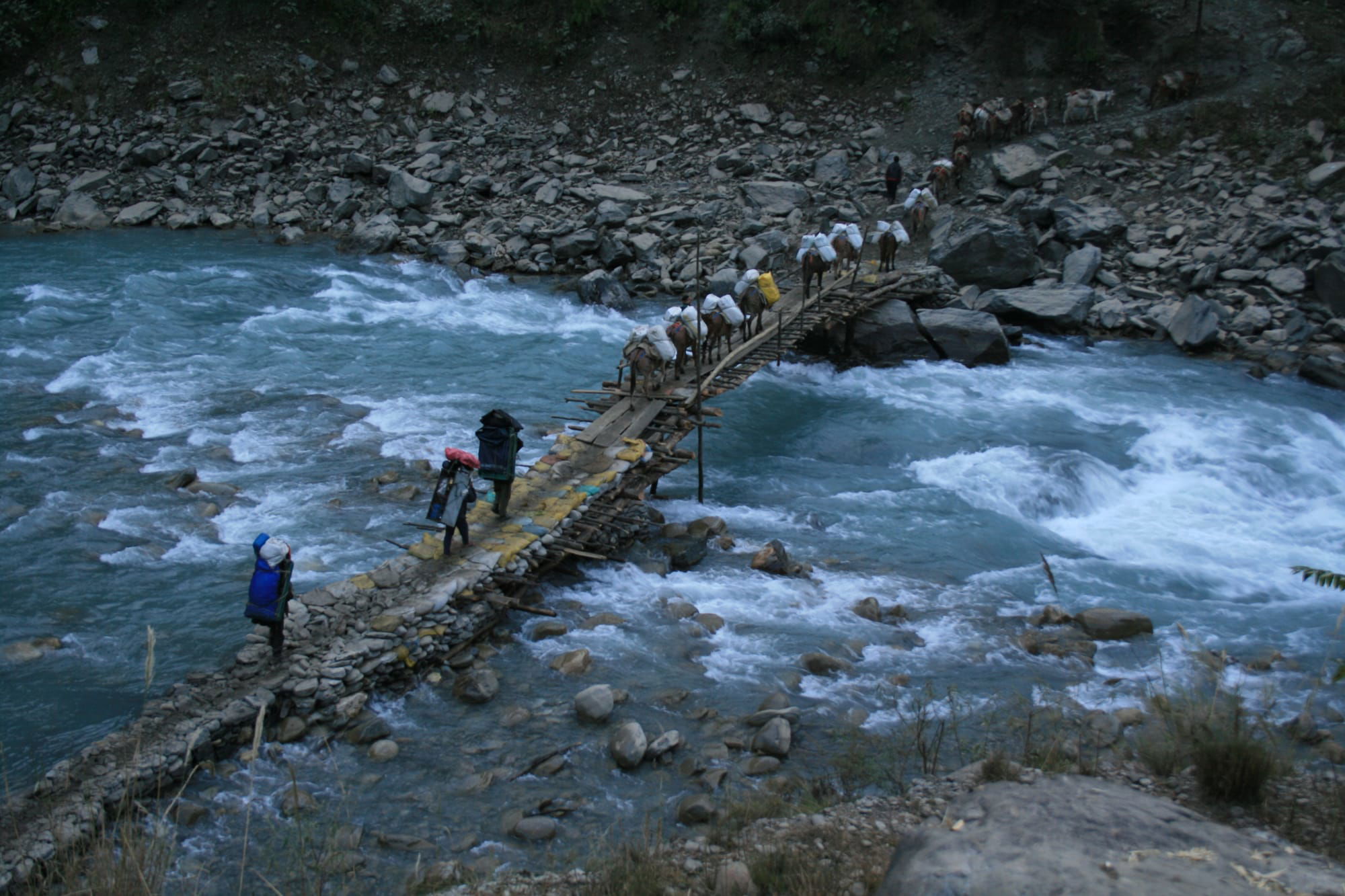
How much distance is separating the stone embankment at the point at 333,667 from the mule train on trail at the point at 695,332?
256cm

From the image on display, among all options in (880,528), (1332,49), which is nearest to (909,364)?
(880,528)

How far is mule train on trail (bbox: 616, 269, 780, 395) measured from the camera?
1314 centimetres

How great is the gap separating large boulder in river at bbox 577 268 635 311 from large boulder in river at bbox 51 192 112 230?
1430 cm

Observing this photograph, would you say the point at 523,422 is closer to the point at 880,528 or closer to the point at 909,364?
the point at 880,528

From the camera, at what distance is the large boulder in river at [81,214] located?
2644 cm

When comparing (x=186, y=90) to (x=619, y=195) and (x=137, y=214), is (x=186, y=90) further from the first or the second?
(x=619, y=195)

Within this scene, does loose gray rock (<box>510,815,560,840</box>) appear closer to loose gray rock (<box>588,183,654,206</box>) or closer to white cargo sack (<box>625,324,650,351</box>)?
white cargo sack (<box>625,324,650,351</box>)

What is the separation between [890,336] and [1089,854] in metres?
14.6

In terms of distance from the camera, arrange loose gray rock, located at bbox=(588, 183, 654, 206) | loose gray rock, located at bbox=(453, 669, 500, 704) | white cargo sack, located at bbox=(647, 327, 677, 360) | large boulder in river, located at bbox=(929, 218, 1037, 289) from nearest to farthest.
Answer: loose gray rock, located at bbox=(453, 669, 500, 704)
white cargo sack, located at bbox=(647, 327, 677, 360)
large boulder in river, located at bbox=(929, 218, 1037, 289)
loose gray rock, located at bbox=(588, 183, 654, 206)

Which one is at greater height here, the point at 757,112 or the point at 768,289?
the point at 757,112

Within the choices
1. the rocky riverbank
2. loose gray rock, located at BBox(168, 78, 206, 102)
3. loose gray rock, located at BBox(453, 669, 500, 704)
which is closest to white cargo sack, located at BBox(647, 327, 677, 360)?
loose gray rock, located at BBox(453, 669, 500, 704)

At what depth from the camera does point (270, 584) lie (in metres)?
7.76

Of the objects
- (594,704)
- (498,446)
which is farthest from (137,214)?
(594,704)

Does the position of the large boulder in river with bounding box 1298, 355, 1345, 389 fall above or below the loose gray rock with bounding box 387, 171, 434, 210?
below
